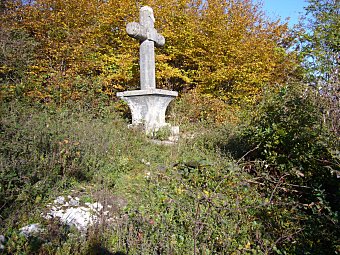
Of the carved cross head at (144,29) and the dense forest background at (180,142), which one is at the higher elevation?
→ the carved cross head at (144,29)

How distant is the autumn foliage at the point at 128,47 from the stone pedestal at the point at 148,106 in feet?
6.36

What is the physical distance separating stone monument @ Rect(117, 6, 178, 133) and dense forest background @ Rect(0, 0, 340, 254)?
51 cm

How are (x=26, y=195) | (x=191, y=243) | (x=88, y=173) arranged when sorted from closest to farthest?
(x=191, y=243) → (x=26, y=195) → (x=88, y=173)

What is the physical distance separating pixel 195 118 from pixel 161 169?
4623 millimetres

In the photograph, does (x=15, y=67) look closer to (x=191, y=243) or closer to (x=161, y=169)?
(x=161, y=169)

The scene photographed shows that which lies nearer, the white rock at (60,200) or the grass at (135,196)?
the grass at (135,196)

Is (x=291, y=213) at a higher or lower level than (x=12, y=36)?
lower

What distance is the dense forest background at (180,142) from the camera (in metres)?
2.53

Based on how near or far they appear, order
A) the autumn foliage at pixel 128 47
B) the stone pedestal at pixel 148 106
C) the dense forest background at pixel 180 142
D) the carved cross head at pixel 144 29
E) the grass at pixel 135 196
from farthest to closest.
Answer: the autumn foliage at pixel 128 47
the carved cross head at pixel 144 29
the stone pedestal at pixel 148 106
the dense forest background at pixel 180 142
the grass at pixel 135 196

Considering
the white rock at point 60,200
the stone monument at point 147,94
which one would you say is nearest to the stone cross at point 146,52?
the stone monument at point 147,94

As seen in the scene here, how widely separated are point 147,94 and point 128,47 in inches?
148

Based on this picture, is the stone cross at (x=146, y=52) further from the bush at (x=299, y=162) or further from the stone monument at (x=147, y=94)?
the bush at (x=299, y=162)

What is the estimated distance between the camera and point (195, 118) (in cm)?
855

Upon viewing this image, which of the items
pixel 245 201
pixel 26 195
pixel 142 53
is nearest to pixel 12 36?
pixel 142 53
